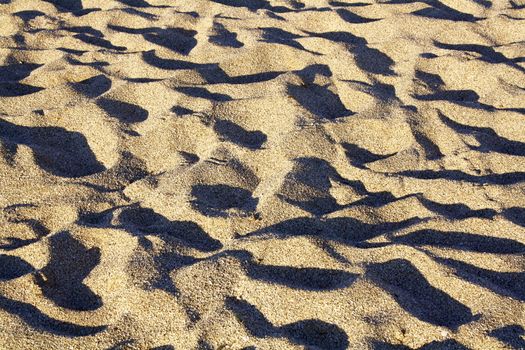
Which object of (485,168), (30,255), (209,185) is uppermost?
(485,168)

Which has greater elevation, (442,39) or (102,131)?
(442,39)

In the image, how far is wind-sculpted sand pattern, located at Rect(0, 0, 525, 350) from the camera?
6.35 ft

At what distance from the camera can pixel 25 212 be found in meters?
2.34

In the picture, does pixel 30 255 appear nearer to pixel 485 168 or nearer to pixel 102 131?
pixel 102 131

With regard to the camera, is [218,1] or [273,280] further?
[218,1]

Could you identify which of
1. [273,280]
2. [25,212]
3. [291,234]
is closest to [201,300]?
[273,280]

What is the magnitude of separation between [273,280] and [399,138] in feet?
3.29

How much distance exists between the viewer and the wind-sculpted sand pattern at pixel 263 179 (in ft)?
6.35

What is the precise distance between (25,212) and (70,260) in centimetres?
32

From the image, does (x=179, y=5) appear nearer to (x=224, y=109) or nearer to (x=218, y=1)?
(x=218, y=1)

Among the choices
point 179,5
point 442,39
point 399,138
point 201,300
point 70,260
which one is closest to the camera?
point 201,300

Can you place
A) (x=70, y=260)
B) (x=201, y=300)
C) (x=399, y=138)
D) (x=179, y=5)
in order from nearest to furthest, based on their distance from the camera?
(x=201, y=300) < (x=70, y=260) < (x=399, y=138) < (x=179, y=5)

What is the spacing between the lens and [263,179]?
2480 mm

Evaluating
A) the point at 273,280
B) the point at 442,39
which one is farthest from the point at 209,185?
the point at 442,39
